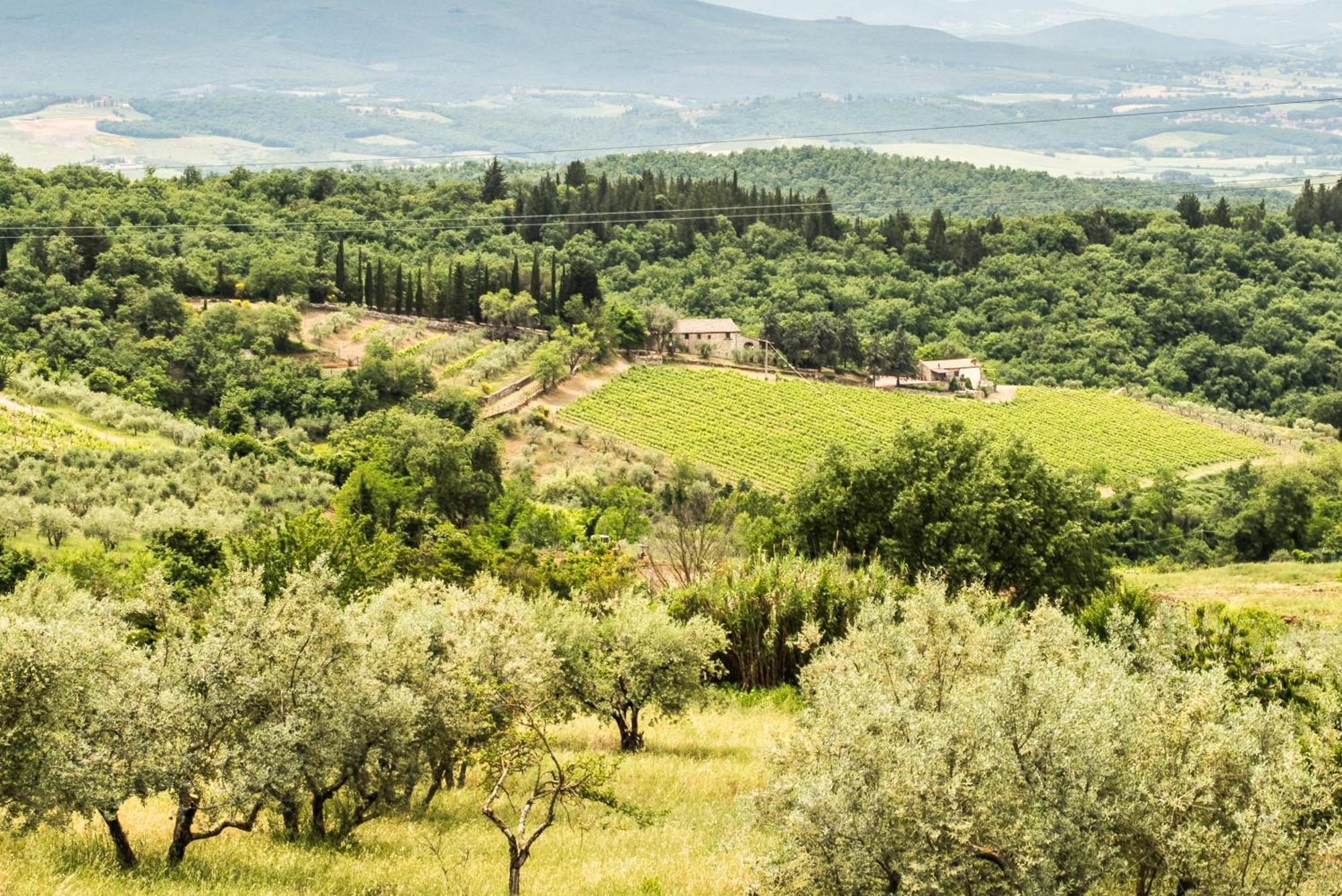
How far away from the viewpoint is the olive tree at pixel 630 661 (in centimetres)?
2508

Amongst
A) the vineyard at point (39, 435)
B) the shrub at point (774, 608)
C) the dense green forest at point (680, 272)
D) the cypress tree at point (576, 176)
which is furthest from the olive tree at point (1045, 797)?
the cypress tree at point (576, 176)

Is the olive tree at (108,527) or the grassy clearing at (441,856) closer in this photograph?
the grassy clearing at (441,856)

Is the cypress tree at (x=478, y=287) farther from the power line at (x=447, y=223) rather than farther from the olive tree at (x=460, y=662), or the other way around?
the olive tree at (x=460, y=662)

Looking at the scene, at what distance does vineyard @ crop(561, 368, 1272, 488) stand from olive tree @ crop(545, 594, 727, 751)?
4760cm

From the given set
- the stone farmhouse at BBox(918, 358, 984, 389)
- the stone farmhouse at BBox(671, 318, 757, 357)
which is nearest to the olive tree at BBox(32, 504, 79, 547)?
the stone farmhouse at BBox(671, 318, 757, 357)

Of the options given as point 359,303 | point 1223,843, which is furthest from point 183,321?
point 1223,843

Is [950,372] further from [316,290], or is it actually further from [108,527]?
[108,527]

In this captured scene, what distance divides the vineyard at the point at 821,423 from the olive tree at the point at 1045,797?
2269 inches

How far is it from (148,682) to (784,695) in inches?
676

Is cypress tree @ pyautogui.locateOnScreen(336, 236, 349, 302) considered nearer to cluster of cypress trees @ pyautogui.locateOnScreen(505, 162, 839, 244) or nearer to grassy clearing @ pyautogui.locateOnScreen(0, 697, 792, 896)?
cluster of cypress trees @ pyautogui.locateOnScreen(505, 162, 839, 244)

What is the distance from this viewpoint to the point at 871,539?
3872 cm

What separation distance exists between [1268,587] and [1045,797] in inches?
1014

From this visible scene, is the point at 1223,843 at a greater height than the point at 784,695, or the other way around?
the point at 1223,843

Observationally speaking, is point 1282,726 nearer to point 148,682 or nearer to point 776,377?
point 148,682
